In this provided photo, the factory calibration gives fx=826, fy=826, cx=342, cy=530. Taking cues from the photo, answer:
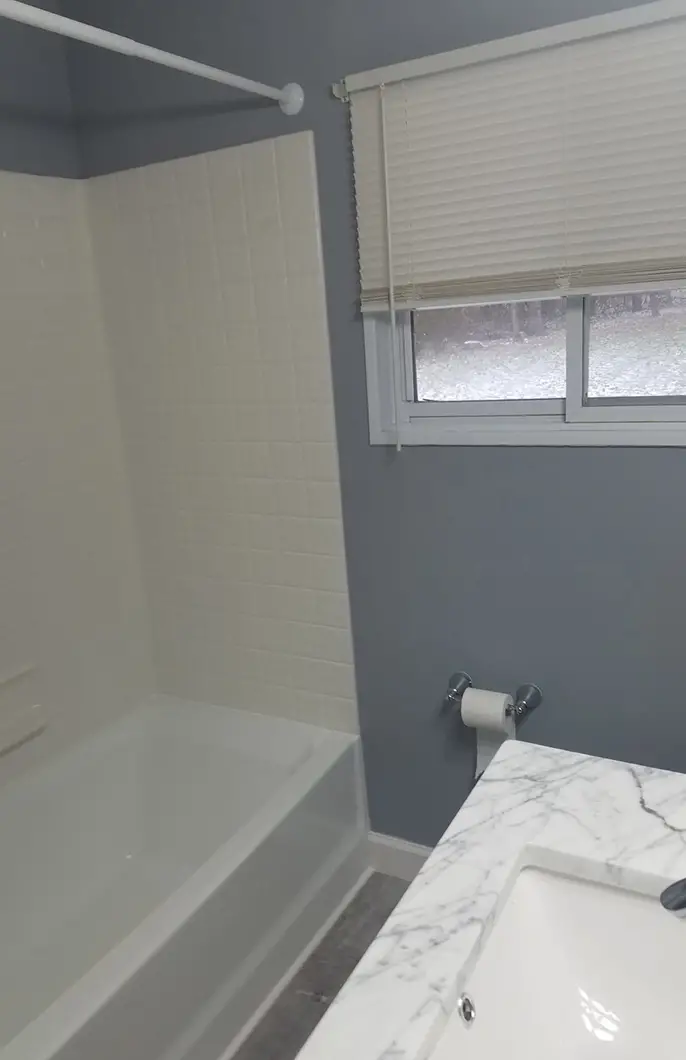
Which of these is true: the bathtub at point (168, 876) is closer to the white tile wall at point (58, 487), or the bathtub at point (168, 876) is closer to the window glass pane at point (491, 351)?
the white tile wall at point (58, 487)

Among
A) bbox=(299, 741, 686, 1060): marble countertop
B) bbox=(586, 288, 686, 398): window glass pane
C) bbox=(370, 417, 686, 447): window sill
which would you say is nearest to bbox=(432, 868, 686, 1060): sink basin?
bbox=(299, 741, 686, 1060): marble countertop

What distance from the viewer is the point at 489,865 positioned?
42.4 inches

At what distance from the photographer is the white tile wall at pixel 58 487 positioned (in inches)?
85.0

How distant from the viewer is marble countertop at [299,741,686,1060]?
869 millimetres

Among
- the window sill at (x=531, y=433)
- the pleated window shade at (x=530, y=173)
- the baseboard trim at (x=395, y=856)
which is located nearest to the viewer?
the pleated window shade at (x=530, y=173)

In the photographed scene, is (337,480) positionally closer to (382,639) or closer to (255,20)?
(382,639)

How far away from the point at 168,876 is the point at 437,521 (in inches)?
48.4

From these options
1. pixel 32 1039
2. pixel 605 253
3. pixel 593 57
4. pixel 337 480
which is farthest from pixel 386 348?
pixel 32 1039

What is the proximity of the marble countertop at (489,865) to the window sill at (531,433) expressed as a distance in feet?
2.37

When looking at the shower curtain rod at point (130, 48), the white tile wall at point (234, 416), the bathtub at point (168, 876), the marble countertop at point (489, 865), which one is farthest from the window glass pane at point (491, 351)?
the bathtub at point (168, 876)

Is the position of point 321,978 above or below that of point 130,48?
below

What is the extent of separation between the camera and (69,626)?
236cm

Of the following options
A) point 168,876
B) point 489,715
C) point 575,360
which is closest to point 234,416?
point 575,360

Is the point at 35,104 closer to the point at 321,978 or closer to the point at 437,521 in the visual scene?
the point at 437,521
